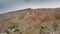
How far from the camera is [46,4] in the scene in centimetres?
181

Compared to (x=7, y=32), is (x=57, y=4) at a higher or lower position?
higher

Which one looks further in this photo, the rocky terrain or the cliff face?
the cliff face

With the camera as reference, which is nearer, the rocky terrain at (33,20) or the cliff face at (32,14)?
the rocky terrain at (33,20)

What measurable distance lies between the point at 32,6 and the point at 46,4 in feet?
0.54

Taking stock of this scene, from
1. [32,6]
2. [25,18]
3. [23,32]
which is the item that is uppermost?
[32,6]

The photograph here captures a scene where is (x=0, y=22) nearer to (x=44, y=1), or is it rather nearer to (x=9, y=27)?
(x=9, y=27)

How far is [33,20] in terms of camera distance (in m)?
1.78

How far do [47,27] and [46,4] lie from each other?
0.94 ft

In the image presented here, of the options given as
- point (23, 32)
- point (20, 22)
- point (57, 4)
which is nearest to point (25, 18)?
point (20, 22)

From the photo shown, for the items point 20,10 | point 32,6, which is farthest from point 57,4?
point 20,10

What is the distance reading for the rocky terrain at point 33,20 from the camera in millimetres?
1681

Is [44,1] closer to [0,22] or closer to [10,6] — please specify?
[10,6]

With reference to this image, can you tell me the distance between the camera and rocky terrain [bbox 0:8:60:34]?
1.68m

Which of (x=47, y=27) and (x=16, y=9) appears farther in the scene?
(x=16, y=9)
